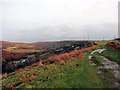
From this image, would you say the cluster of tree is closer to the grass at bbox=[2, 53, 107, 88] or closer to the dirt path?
the dirt path

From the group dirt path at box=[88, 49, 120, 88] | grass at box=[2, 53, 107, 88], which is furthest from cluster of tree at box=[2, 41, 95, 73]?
grass at box=[2, 53, 107, 88]

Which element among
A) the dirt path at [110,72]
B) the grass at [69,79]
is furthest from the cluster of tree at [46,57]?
the grass at [69,79]

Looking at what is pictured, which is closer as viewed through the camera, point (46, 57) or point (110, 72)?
point (110, 72)

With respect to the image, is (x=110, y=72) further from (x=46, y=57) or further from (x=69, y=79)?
(x=46, y=57)

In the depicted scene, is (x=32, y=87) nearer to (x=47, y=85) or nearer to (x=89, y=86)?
(x=47, y=85)

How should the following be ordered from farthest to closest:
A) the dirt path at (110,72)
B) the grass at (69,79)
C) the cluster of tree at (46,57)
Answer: the cluster of tree at (46,57)
the dirt path at (110,72)
the grass at (69,79)

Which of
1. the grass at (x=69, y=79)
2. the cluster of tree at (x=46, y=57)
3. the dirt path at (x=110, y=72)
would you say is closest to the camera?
the grass at (x=69, y=79)

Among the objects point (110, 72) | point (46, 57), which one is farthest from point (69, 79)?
point (46, 57)

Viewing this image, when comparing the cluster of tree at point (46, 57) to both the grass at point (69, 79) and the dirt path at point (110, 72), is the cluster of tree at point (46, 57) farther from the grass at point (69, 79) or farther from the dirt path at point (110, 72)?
the grass at point (69, 79)

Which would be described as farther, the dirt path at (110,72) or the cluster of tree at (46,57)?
the cluster of tree at (46,57)

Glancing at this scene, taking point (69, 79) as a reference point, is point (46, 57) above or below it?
below

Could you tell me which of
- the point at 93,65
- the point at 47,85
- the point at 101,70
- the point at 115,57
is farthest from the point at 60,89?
the point at 115,57
